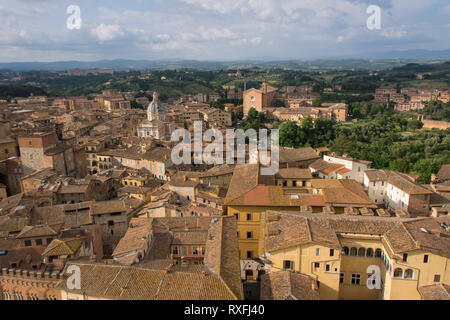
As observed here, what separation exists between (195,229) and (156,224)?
2.25 meters

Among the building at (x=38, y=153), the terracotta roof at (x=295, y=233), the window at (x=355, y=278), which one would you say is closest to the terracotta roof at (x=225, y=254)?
the terracotta roof at (x=295, y=233)

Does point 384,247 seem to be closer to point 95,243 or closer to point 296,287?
point 296,287

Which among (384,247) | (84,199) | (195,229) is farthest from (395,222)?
(84,199)

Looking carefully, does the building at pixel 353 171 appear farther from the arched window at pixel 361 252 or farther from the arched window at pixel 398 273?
the arched window at pixel 398 273

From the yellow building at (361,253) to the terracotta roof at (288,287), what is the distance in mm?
554

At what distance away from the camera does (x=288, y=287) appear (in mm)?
13227

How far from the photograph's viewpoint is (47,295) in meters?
13.9

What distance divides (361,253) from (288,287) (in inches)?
176

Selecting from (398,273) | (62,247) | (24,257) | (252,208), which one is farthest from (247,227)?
(24,257)

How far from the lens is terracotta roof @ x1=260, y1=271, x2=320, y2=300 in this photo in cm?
1288

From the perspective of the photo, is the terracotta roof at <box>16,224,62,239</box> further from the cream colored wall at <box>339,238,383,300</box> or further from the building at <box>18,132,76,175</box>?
the building at <box>18,132,76,175</box>

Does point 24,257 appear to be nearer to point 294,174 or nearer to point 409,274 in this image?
point 409,274

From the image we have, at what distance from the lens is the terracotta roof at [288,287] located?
12.9 m

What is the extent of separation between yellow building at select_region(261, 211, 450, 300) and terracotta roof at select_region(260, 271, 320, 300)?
554 millimetres
